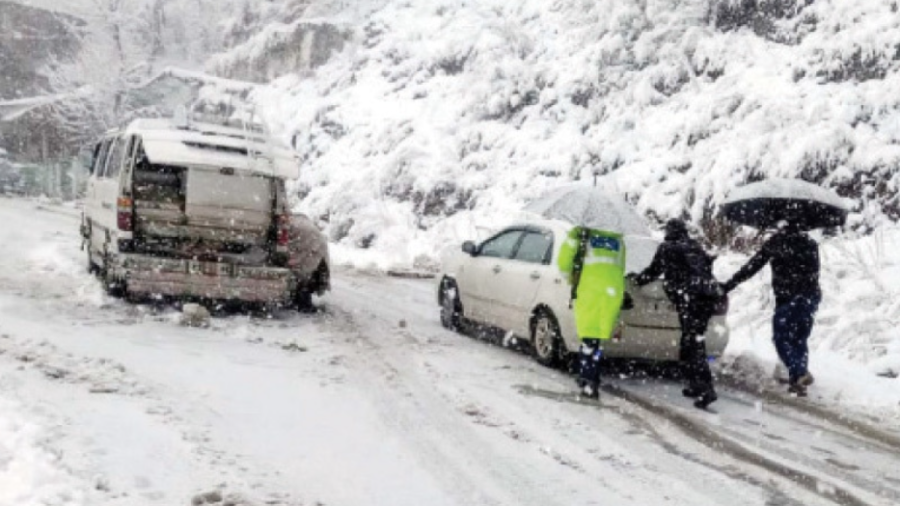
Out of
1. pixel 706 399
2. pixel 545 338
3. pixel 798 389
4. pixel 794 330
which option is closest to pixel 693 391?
pixel 706 399

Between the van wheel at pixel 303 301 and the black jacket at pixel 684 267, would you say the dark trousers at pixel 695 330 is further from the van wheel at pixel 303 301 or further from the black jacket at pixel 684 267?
the van wheel at pixel 303 301

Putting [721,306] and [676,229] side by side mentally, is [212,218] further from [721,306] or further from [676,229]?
[721,306]

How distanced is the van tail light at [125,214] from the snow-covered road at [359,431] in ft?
3.94

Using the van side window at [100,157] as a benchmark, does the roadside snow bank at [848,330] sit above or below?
below

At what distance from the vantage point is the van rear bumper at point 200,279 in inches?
395

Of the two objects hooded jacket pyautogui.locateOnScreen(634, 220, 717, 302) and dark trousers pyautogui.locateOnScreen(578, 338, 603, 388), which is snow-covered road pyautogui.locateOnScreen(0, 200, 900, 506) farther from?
hooded jacket pyautogui.locateOnScreen(634, 220, 717, 302)

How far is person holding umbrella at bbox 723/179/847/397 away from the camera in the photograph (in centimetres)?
824

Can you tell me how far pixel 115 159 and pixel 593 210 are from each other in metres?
7.58

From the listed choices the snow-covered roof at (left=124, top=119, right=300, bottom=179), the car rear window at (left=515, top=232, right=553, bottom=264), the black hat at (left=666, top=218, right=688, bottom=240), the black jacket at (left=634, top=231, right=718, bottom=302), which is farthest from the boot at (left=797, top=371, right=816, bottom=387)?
the snow-covered roof at (left=124, top=119, right=300, bottom=179)

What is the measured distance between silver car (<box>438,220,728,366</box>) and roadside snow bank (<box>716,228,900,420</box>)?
1.28m

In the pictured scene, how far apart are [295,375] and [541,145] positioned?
14.8m

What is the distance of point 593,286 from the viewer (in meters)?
7.46

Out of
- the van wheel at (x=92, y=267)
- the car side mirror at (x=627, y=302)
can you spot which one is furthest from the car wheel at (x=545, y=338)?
the van wheel at (x=92, y=267)

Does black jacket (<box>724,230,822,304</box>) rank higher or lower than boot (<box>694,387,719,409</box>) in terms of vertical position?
higher
